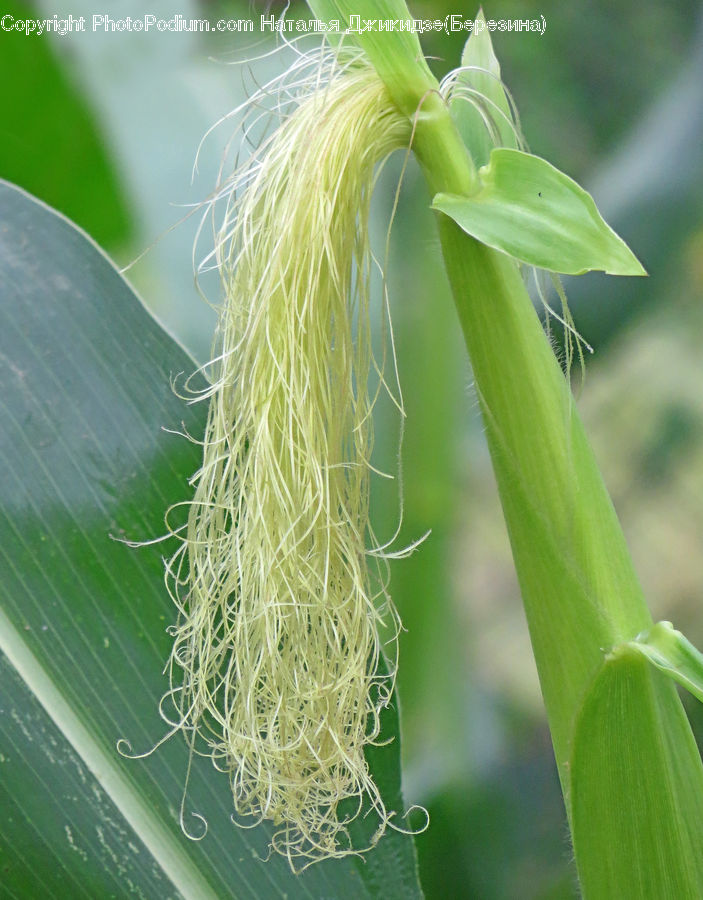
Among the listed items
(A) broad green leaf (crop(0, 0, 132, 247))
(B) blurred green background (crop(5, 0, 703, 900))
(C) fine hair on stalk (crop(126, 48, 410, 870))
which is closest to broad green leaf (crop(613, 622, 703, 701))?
(C) fine hair on stalk (crop(126, 48, 410, 870))

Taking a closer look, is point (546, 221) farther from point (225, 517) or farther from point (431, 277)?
point (431, 277)

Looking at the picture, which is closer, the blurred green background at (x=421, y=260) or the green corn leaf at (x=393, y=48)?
the green corn leaf at (x=393, y=48)

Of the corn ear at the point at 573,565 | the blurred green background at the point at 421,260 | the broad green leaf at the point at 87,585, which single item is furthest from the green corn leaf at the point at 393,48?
the blurred green background at the point at 421,260

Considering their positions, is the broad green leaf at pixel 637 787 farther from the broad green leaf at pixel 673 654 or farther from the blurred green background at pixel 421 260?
the blurred green background at pixel 421 260

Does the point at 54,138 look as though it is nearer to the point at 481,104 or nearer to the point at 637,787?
the point at 481,104

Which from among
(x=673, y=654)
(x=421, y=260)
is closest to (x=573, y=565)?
(x=673, y=654)
